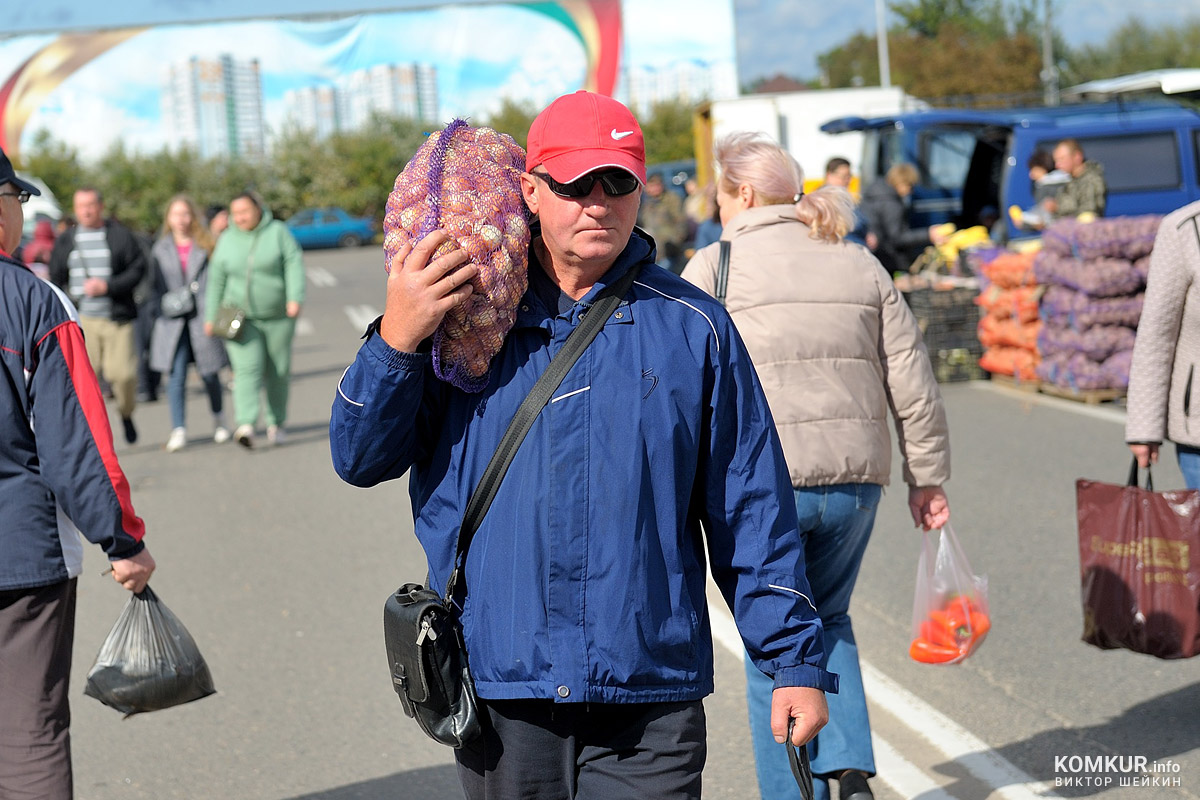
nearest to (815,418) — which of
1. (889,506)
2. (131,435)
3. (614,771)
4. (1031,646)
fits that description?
(614,771)

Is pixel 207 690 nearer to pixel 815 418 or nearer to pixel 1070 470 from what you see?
pixel 815 418

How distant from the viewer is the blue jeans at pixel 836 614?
3.90 metres

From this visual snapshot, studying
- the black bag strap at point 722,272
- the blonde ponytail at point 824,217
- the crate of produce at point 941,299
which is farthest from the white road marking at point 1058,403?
the black bag strap at point 722,272

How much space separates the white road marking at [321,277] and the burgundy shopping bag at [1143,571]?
27.8 meters

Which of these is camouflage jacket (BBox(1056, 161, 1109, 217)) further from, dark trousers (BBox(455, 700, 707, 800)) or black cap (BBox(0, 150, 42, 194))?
dark trousers (BBox(455, 700, 707, 800))

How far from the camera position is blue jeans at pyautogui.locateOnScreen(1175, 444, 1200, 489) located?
4.54 meters

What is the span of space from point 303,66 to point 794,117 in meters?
56.0

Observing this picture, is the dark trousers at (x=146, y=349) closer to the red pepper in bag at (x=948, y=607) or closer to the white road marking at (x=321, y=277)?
the red pepper in bag at (x=948, y=607)

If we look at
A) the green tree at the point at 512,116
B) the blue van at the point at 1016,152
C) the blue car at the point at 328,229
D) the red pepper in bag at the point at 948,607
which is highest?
the green tree at the point at 512,116

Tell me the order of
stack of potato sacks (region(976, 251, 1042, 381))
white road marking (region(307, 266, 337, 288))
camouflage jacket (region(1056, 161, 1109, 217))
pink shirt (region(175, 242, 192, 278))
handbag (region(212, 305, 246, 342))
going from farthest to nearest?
white road marking (region(307, 266, 337, 288))
camouflage jacket (region(1056, 161, 1109, 217))
stack of potato sacks (region(976, 251, 1042, 381))
pink shirt (region(175, 242, 192, 278))
handbag (region(212, 305, 246, 342))

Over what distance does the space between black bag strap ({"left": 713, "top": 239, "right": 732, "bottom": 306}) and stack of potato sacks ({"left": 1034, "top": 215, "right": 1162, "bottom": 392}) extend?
7.75 m

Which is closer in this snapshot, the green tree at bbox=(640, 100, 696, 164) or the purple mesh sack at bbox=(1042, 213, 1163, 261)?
the purple mesh sack at bbox=(1042, 213, 1163, 261)

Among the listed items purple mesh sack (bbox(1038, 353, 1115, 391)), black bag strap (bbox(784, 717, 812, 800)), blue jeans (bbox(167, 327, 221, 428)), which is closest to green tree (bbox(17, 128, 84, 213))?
blue jeans (bbox(167, 327, 221, 428))

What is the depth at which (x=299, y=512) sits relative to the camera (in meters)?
8.91
